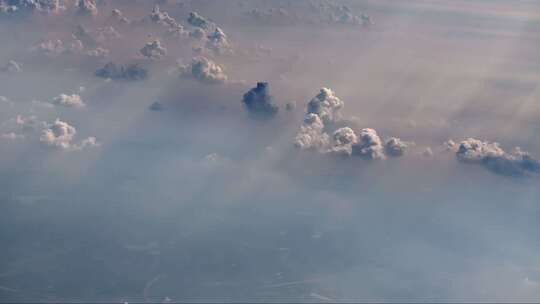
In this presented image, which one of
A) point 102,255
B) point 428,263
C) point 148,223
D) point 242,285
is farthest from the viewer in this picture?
point 148,223

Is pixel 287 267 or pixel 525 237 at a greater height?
pixel 525 237

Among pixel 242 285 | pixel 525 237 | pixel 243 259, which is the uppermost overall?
pixel 525 237

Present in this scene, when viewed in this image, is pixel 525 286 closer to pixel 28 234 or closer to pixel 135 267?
pixel 135 267

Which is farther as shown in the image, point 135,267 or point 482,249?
point 482,249

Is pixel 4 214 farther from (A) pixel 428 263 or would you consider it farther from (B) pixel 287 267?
(A) pixel 428 263

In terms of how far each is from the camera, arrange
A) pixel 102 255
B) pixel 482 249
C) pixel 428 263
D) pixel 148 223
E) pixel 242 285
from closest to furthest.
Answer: pixel 242 285 → pixel 102 255 → pixel 428 263 → pixel 482 249 → pixel 148 223

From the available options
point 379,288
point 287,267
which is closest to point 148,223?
point 287,267

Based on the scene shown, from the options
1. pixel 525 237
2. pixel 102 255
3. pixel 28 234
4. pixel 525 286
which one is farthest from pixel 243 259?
pixel 525 237

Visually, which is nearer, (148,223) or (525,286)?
(525,286)

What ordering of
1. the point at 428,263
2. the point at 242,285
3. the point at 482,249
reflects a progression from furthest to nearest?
the point at 482,249, the point at 428,263, the point at 242,285
